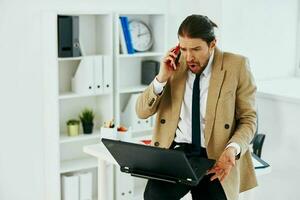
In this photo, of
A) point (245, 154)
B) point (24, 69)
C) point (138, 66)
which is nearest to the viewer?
point (245, 154)

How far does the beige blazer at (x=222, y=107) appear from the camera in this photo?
249 cm

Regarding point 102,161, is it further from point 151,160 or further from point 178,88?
point 151,160

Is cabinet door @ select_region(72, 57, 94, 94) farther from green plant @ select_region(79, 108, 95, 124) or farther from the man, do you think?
the man

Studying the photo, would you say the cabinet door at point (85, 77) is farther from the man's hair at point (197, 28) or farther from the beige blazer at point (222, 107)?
the man's hair at point (197, 28)

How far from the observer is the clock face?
4.24 metres

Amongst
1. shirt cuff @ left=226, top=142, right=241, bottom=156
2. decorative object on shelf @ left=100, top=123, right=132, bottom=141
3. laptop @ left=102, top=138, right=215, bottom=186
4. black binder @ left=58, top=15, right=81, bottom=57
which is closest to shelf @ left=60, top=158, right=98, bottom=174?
black binder @ left=58, top=15, right=81, bottom=57

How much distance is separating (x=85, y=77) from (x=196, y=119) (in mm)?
1604

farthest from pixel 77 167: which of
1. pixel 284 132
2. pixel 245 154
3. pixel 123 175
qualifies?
pixel 245 154

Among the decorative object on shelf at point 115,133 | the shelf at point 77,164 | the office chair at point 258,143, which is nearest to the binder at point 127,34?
the shelf at point 77,164

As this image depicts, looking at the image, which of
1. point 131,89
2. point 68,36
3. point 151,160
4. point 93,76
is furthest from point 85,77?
point 151,160

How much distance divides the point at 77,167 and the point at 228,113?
1.85 m

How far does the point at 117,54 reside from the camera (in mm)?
4059

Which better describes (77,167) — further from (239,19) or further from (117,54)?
(239,19)

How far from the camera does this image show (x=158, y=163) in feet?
7.42
